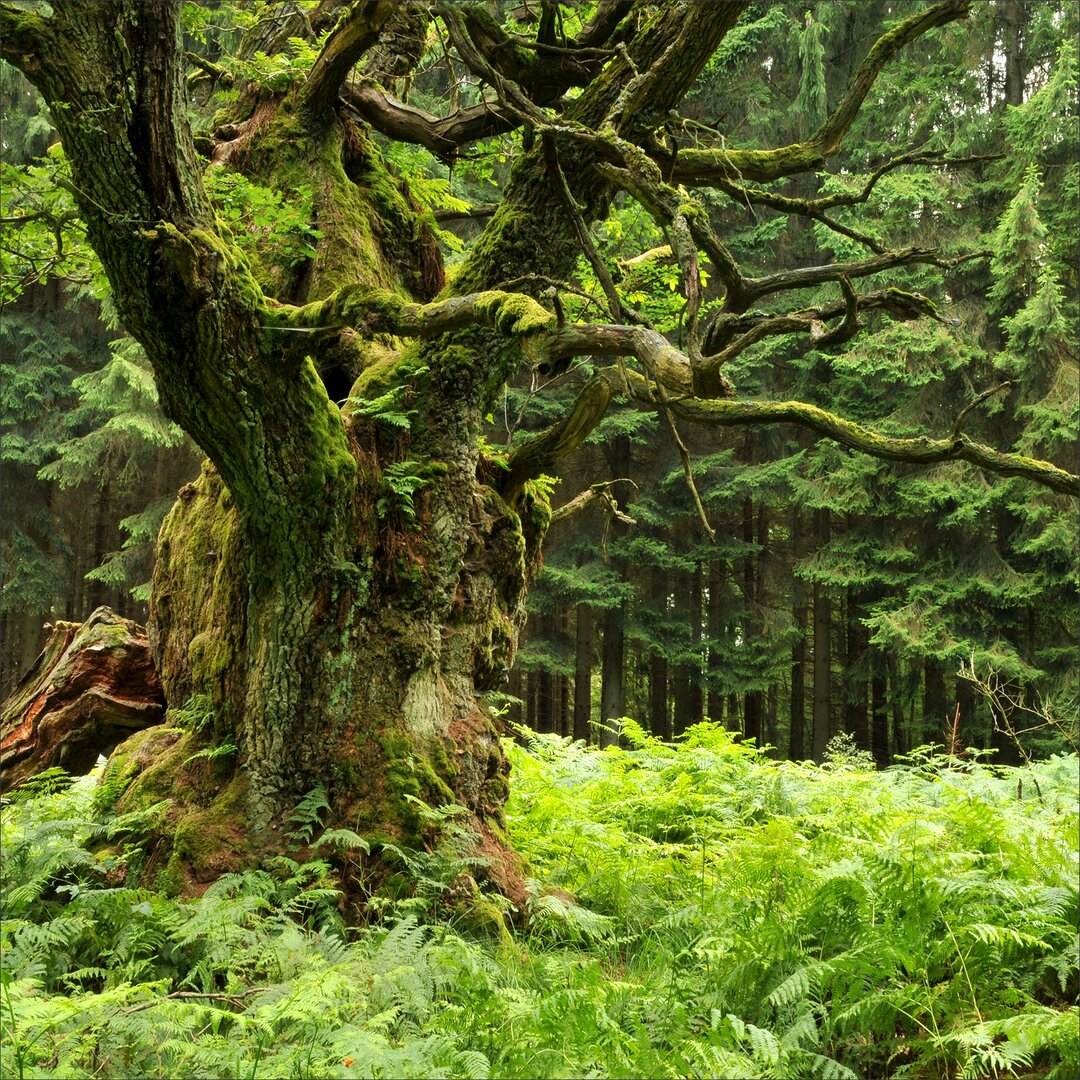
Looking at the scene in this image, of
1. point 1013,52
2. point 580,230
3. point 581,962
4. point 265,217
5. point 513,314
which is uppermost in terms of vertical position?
point 1013,52

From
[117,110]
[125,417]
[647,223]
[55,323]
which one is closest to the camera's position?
[117,110]

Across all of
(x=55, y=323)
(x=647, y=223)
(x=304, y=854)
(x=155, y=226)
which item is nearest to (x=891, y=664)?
(x=647, y=223)

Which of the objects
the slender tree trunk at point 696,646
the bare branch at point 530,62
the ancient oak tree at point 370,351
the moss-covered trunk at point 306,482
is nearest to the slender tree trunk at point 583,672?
the slender tree trunk at point 696,646

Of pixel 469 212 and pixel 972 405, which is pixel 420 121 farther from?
pixel 972 405

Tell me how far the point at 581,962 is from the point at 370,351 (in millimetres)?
3937

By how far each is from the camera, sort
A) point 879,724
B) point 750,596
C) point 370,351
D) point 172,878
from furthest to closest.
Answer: point 879,724 < point 750,596 < point 370,351 < point 172,878

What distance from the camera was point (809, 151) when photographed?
5.74 metres

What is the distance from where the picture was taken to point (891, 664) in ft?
63.4

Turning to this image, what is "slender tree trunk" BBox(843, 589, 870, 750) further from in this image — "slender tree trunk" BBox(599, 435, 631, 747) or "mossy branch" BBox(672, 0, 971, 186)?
"mossy branch" BBox(672, 0, 971, 186)

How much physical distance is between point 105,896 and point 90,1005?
1.19 metres

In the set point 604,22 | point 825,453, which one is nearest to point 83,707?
point 604,22

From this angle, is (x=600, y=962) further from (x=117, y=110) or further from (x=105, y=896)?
(x=117, y=110)

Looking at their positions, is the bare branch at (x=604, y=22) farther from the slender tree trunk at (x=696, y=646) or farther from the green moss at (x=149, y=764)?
the slender tree trunk at (x=696, y=646)

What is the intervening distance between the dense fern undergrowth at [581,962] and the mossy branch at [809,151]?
4076 mm
